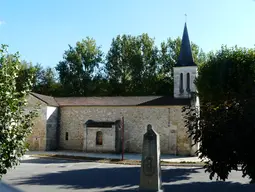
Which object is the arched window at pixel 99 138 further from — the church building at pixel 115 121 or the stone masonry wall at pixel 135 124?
the stone masonry wall at pixel 135 124

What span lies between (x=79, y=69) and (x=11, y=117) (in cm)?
4266

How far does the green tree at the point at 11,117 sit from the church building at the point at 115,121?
69.1 ft

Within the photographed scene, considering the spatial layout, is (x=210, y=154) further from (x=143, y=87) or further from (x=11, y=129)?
(x=143, y=87)

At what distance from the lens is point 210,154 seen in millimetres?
7711

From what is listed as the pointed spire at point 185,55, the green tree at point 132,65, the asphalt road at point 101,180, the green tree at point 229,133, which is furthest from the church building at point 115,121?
the green tree at point 229,133

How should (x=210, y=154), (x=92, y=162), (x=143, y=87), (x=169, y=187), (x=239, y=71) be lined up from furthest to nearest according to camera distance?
(x=143, y=87) → (x=92, y=162) → (x=239, y=71) → (x=169, y=187) → (x=210, y=154)

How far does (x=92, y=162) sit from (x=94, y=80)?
2699 cm

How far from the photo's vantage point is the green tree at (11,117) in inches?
198

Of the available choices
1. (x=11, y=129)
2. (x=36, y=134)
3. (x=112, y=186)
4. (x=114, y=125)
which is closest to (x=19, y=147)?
(x=11, y=129)

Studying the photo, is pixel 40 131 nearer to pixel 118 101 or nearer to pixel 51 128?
pixel 51 128

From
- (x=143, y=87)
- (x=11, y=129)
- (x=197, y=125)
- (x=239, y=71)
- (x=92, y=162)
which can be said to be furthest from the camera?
(x=143, y=87)

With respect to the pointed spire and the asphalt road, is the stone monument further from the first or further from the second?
the pointed spire

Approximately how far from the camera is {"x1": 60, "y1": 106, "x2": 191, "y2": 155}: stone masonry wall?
2700cm

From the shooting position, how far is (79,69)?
4716 centimetres
